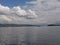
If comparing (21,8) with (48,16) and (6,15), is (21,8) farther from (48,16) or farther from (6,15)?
(48,16)

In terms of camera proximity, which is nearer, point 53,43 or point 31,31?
point 53,43

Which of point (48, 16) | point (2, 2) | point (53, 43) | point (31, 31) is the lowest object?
point (53, 43)

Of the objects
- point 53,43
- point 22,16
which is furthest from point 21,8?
point 53,43

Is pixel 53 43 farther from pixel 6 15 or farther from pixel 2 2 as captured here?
pixel 2 2

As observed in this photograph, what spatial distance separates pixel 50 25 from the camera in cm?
299

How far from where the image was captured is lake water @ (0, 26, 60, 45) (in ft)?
9.49

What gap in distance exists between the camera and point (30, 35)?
304cm

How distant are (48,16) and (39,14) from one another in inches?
7.1

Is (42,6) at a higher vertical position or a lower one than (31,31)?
higher

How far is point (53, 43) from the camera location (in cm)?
284

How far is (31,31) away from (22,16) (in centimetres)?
33

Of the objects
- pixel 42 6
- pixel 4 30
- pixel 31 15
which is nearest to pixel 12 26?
pixel 4 30

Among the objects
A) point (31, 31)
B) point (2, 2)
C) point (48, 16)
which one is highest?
point (2, 2)

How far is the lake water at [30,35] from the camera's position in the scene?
114 inches
